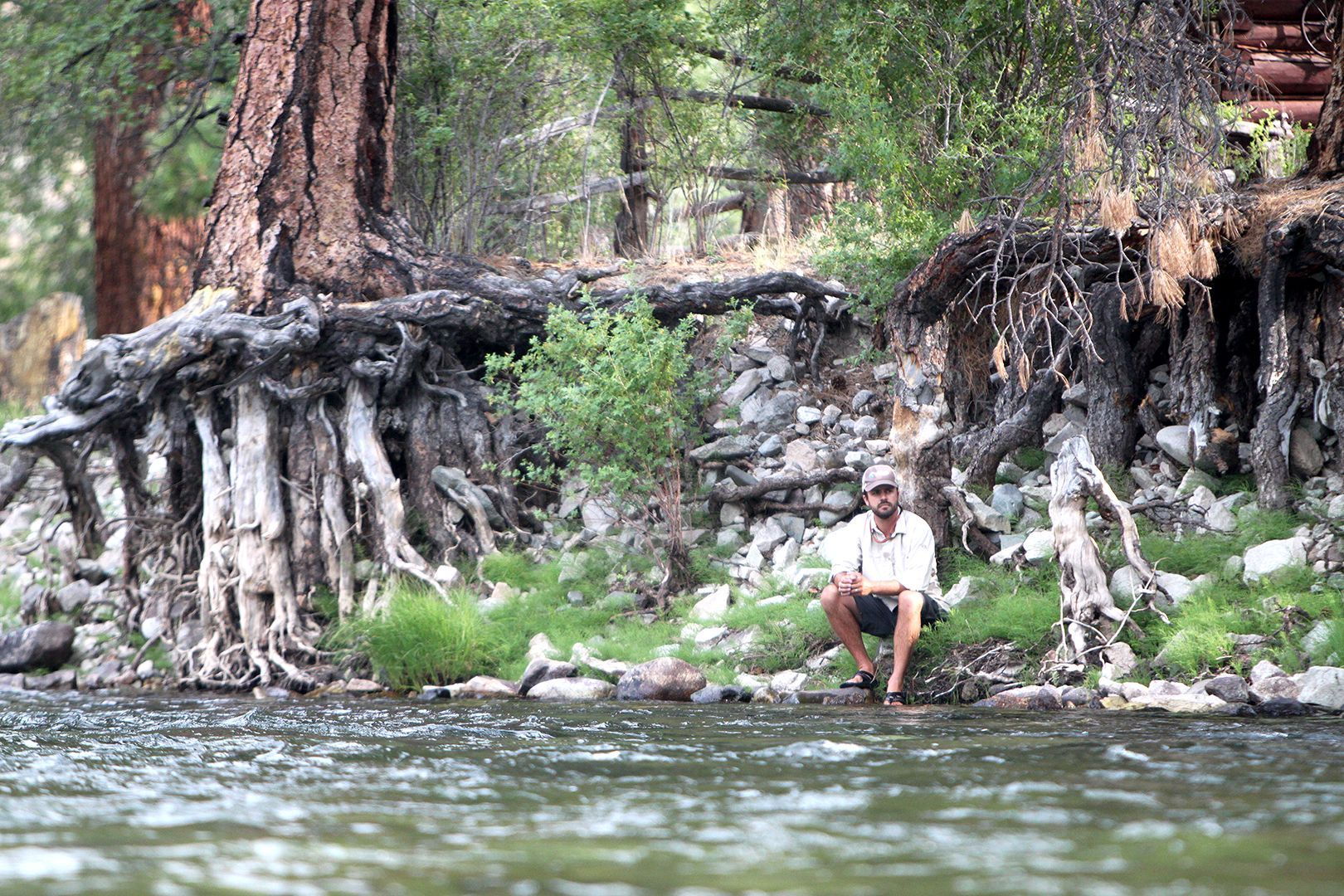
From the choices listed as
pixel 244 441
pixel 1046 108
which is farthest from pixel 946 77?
pixel 244 441

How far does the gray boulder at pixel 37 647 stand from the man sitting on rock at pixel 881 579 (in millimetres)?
5887

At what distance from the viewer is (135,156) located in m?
12.5

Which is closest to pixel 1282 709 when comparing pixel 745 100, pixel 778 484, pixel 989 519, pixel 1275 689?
pixel 1275 689

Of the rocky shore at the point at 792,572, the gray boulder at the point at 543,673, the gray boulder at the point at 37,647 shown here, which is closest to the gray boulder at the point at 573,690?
the rocky shore at the point at 792,572

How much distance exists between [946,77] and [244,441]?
5593 millimetres

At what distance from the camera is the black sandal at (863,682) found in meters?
7.16

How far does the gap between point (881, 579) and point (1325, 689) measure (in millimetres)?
2353

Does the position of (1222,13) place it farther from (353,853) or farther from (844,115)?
(353,853)

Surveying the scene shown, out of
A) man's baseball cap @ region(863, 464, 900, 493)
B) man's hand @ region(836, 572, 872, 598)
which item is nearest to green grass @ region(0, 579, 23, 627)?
man's hand @ region(836, 572, 872, 598)

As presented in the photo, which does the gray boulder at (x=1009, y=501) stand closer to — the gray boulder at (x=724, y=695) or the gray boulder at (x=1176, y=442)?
the gray boulder at (x=1176, y=442)

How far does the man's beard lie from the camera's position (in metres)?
7.39

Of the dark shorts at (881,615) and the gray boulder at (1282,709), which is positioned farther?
the dark shorts at (881,615)

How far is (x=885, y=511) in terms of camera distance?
24.3 ft

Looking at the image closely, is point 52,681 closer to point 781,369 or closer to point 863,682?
point 863,682
